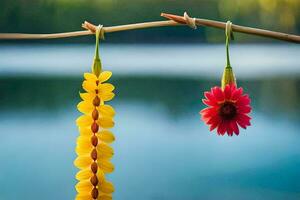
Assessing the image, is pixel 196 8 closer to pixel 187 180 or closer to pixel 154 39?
pixel 154 39

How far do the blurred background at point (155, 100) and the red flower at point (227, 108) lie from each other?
1.56 feet

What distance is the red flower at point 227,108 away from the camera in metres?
0.69

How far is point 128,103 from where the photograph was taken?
121 cm

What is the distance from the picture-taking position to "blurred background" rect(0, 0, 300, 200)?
1169mm

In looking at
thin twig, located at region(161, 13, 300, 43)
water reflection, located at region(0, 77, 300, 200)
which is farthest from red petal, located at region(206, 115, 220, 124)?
water reflection, located at region(0, 77, 300, 200)

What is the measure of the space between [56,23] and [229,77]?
2.04 feet

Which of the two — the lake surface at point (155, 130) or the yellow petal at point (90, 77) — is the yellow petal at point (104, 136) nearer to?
the yellow petal at point (90, 77)

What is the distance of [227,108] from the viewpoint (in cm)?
69

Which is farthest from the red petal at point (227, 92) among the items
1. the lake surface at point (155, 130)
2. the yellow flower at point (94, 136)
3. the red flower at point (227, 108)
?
the lake surface at point (155, 130)

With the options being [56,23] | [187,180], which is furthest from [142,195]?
[56,23]

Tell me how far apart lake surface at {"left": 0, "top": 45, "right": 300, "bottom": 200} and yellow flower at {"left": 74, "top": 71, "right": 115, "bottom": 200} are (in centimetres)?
41

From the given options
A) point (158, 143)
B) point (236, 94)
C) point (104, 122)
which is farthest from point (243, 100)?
point (158, 143)

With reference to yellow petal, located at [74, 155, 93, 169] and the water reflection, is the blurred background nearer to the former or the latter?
the water reflection

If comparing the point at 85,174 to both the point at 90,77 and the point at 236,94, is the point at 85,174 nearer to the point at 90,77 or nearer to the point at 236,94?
the point at 90,77
